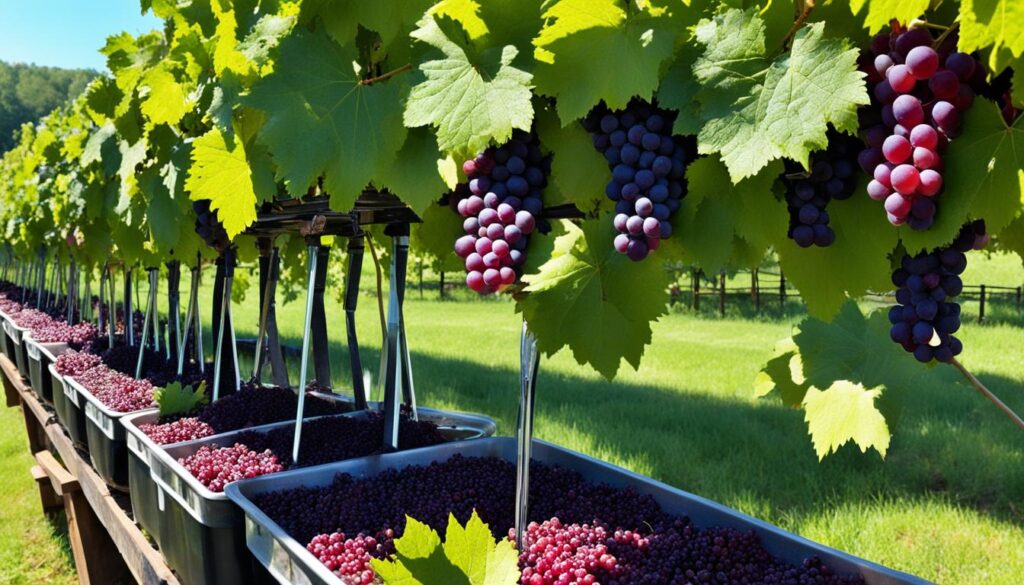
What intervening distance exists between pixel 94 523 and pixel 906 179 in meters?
4.30

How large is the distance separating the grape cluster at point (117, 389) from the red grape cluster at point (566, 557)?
2335 mm

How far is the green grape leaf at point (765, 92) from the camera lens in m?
0.86

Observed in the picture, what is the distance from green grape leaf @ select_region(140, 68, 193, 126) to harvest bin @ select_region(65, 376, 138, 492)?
1341 millimetres

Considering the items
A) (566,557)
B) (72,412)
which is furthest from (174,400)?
(566,557)

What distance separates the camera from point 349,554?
68.6 inches

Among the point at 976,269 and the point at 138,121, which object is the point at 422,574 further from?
the point at 976,269

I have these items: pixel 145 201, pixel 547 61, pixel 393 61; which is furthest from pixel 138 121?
pixel 547 61

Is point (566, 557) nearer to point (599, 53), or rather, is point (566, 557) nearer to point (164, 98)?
point (599, 53)

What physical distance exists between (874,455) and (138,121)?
492 cm

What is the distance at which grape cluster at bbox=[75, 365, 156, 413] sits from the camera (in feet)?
11.6

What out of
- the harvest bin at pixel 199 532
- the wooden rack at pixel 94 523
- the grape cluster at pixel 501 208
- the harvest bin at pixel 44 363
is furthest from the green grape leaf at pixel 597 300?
the harvest bin at pixel 44 363

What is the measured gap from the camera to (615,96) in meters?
1.00

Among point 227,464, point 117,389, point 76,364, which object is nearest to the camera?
point 227,464

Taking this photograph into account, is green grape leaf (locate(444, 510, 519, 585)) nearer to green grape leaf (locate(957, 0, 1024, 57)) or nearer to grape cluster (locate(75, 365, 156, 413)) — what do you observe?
green grape leaf (locate(957, 0, 1024, 57))
